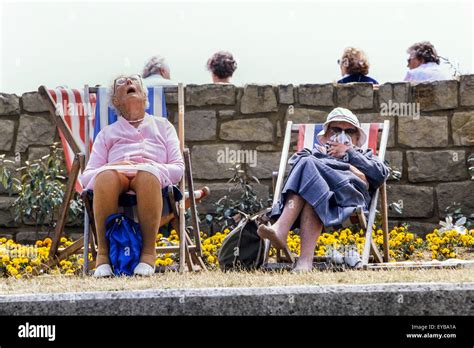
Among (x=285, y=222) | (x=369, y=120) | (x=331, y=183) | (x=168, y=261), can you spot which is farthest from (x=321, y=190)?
(x=369, y=120)

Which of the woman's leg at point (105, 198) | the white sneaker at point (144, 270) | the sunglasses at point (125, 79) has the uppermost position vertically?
the sunglasses at point (125, 79)

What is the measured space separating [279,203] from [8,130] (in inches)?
114

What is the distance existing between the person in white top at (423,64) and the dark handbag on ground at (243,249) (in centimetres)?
258

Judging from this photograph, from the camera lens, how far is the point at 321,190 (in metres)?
5.29

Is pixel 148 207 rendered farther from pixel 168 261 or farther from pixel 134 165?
pixel 168 261

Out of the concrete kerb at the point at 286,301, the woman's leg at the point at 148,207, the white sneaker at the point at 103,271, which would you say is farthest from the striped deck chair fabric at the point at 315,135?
the concrete kerb at the point at 286,301

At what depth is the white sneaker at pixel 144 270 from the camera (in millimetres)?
5145

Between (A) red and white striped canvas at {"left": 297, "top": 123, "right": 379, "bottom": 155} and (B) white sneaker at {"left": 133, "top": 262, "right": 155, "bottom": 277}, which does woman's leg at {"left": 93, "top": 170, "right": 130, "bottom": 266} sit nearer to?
(B) white sneaker at {"left": 133, "top": 262, "right": 155, "bottom": 277}

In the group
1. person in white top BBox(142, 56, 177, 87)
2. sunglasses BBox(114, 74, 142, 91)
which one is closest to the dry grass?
sunglasses BBox(114, 74, 142, 91)

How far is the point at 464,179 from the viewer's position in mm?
7289

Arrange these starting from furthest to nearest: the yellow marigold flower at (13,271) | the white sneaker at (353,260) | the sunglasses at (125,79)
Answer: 1. the yellow marigold flower at (13,271)
2. the sunglasses at (125,79)
3. the white sneaker at (353,260)

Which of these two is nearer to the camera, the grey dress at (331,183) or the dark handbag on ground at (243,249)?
the grey dress at (331,183)

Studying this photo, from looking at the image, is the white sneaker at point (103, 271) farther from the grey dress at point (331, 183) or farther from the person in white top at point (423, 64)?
the person in white top at point (423, 64)

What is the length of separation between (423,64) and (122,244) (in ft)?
11.2
